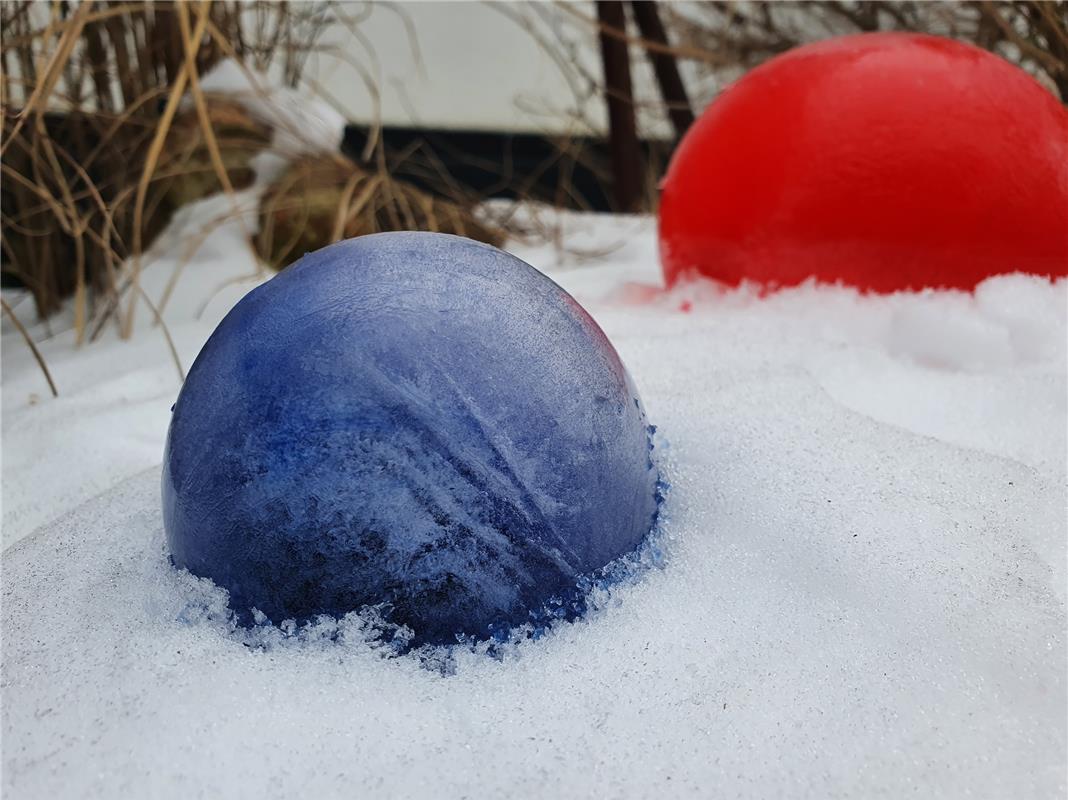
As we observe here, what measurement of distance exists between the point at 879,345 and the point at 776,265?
0.83ft

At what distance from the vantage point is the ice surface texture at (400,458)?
1.00m

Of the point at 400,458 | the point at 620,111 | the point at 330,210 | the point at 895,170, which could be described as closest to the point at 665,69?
the point at 620,111

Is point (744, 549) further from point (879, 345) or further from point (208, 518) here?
point (879, 345)

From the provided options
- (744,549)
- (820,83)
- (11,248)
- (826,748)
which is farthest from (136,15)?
(826,748)

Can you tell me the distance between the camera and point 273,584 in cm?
102

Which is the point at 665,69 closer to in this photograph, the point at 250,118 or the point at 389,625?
the point at 250,118

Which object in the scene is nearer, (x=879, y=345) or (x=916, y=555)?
(x=916, y=555)

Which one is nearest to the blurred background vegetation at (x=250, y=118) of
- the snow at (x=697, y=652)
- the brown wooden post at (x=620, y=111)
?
the brown wooden post at (x=620, y=111)

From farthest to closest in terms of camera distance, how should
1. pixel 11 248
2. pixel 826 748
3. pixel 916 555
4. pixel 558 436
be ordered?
1. pixel 11 248
2. pixel 916 555
3. pixel 558 436
4. pixel 826 748

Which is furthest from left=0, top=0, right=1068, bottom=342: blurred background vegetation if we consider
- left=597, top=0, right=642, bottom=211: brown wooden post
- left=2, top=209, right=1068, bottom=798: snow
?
left=2, top=209, right=1068, bottom=798: snow

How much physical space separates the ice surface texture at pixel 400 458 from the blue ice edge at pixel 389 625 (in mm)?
10

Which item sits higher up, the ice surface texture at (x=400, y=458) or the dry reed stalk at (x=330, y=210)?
the ice surface texture at (x=400, y=458)

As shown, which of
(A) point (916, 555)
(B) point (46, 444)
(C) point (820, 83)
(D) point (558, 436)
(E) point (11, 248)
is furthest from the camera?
(E) point (11, 248)

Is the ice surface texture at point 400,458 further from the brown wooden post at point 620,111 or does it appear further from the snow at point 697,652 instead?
the brown wooden post at point 620,111
